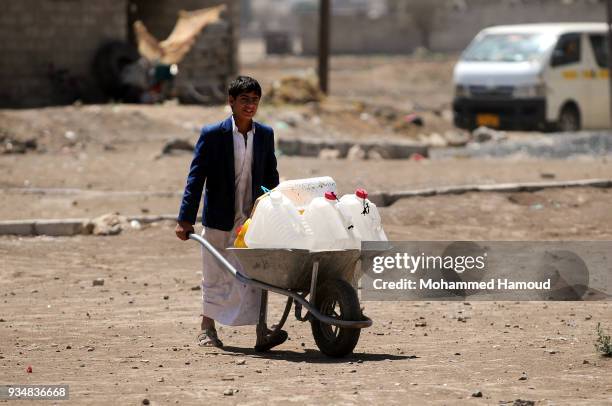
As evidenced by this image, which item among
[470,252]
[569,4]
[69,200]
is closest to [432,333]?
[470,252]

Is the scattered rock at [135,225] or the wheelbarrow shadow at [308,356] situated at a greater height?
the wheelbarrow shadow at [308,356]

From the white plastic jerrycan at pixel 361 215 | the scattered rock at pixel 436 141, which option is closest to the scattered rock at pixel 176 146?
the scattered rock at pixel 436 141

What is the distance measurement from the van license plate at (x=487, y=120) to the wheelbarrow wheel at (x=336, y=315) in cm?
1567

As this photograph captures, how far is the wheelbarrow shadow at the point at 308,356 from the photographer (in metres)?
7.50

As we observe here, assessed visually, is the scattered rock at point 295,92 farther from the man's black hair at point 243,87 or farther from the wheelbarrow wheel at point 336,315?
the wheelbarrow wheel at point 336,315

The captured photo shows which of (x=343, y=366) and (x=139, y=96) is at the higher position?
(x=343, y=366)

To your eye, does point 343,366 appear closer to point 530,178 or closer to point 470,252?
point 470,252

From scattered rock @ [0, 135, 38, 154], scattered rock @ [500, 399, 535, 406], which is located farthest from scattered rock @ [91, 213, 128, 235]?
scattered rock @ [500, 399, 535, 406]

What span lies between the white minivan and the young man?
1492 cm

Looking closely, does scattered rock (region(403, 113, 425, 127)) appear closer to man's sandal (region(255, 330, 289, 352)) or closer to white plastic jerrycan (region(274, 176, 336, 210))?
man's sandal (region(255, 330, 289, 352))

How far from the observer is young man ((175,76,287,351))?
311 inches

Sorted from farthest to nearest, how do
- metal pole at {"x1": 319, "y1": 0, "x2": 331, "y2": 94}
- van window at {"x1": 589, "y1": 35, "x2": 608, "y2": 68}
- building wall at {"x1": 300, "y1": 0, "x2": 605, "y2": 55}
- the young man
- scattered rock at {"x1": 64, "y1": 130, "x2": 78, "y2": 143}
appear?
1. building wall at {"x1": 300, "y1": 0, "x2": 605, "y2": 55}
2. metal pole at {"x1": 319, "y1": 0, "x2": 331, "y2": 94}
3. van window at {"x1": 589, "y1": 35, "x2": 608, "y2": 68}
4. scattered rock at {"x1": 64, "y1": 130, "x2": 78, "y2": 143}
5. the young man

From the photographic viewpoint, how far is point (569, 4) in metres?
50.2

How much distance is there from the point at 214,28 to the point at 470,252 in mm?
15854
